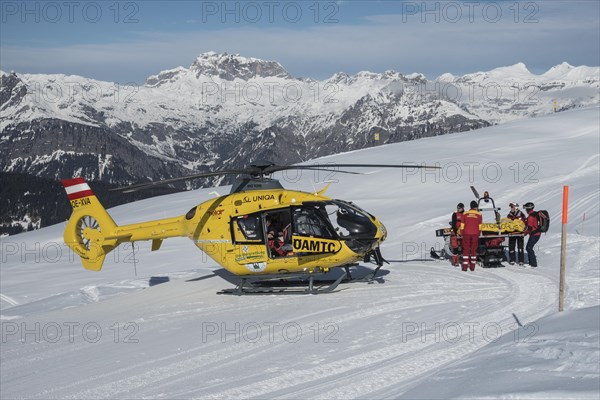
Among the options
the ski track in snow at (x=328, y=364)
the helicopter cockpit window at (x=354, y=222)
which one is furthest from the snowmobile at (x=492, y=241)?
the helicopter cockpit window at (x=354, y=222)

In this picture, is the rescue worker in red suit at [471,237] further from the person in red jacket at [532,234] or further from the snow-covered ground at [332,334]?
the person in red jacket at [532,234]

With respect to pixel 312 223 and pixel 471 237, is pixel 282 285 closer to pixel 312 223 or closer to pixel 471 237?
pixel 312 223

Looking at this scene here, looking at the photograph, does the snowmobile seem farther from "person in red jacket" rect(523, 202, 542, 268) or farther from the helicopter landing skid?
the helicopter landing skid

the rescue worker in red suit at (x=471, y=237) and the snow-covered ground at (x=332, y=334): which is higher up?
the rescue worker in red suit at (x=471, y=237)

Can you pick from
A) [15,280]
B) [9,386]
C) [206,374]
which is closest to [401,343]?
[206,374]

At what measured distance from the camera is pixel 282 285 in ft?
53.5

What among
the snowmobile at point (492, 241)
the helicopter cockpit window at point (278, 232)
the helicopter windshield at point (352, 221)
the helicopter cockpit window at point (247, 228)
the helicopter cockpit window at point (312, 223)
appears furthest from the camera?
the snowmobile at point (492, 241)

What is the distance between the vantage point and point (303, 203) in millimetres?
15078

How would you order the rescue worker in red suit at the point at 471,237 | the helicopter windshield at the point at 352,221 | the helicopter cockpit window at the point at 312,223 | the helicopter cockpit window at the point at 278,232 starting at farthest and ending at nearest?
the rescue worker in red suit at the point at 471,237 < the helicopter cockpit window at the point at 278,232 < the helicopter cockpit window at the point at 312,223 < the helicopter windshield at the point at 352,221

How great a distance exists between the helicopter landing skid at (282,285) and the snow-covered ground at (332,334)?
9.1 inches

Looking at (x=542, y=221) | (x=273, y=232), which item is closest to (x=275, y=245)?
(x=273, y=232)

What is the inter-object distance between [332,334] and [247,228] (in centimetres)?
421

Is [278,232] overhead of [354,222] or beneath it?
beneath

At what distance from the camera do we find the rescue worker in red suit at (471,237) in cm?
1694
